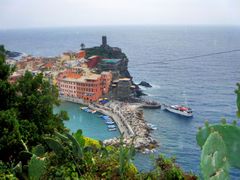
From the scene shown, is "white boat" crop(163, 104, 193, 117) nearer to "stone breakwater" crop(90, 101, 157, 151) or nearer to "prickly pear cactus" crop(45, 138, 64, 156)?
"stone breakwater" crop(90, 101, 157, 151)

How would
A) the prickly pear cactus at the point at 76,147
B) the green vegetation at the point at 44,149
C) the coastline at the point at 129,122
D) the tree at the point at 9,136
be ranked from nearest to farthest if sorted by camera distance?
the green vegetation at the point at 44,149
the prickly pear cactus at the point at 76,147
the tree at the point at 9,136
the coastline at the point at 129,122

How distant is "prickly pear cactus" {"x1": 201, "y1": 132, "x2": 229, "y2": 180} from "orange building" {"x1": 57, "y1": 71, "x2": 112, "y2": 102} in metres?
28.9

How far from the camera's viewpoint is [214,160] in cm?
108

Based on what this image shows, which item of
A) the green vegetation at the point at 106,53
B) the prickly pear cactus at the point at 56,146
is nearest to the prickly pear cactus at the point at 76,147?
the prickly pear cactus at the point at 56,146

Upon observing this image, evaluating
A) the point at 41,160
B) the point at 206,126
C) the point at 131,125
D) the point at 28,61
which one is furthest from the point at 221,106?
the point at 206,126

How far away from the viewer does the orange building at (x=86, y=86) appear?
98.8ft

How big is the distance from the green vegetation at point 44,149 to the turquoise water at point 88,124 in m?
15.6

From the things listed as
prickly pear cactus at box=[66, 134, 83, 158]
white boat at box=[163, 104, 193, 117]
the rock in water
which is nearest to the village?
white boat at box=[163, 104, 193, 117]

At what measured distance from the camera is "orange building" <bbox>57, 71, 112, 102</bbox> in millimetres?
30109

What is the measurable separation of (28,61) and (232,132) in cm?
3963

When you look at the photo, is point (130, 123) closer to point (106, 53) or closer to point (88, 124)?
point (88, 124)

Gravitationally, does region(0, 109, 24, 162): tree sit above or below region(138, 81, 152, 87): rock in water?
above

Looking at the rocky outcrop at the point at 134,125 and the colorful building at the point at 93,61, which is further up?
the colorful building at the point at 93,61

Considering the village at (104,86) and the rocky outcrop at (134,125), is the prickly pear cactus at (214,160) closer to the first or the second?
the rocky outcrop at (134,125)
